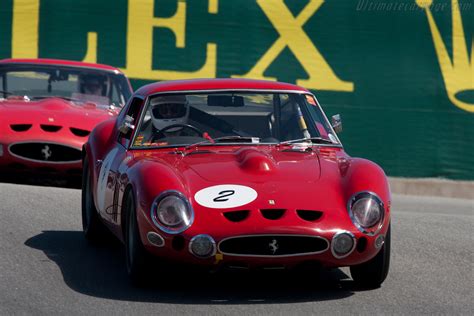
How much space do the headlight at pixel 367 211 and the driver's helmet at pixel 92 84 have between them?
698 centimetres

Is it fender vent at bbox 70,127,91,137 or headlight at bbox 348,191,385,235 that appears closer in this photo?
headlight at bbox 348,191,385,235

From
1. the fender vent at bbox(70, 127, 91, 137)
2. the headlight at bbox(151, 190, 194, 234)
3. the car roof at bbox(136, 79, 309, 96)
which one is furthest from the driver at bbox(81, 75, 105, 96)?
the headlight at bbox(151, 190, 194, 234)

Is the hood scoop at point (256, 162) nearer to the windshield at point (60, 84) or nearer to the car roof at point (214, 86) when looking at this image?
the car roof at point (214, 86)

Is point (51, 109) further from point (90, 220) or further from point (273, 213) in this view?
point (273, 213)

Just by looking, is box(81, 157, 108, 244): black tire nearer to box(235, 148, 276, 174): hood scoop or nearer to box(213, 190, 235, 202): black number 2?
box(235, 148, 276, 174): hood scoop

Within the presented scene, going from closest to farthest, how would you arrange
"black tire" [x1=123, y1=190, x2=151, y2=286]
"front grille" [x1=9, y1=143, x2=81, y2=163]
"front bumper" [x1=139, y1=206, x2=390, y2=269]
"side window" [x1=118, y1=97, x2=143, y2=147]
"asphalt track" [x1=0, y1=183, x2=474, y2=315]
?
"asphalt track" [x1=0, y1=183, x2=474, y2=315] < "front bumper" [x1=139, y1=206, x2=390, y2=269] < "black tire" [x1=123, y1=190, x2=151, y2=286] < "side window" [x1=118, y1=97, x2=143, y2=147] < "front grille" [x1=9, y1=143, x2=81, y2=163]

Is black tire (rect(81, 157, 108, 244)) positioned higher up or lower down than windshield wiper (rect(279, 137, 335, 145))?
lower down

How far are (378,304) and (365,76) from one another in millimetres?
9832

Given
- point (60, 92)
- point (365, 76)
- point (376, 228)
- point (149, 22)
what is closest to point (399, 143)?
point (365, 76)

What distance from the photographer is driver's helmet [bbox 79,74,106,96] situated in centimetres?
1294

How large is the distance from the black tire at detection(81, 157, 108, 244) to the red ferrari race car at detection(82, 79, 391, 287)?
0.56 ft

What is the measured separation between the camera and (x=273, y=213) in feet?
20.4

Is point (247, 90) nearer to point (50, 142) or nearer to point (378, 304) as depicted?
point (378, 304)

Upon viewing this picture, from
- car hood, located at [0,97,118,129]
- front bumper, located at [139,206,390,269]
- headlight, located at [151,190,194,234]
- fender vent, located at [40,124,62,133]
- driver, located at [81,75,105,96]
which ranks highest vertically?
headlight, located at [151,190,194,234]
